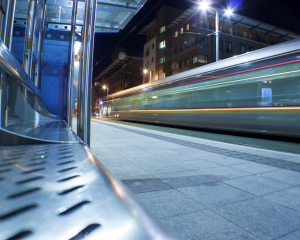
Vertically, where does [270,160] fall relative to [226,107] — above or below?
below

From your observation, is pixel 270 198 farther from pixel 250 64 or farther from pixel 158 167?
pixel 250 64

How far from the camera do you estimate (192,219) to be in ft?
6.09

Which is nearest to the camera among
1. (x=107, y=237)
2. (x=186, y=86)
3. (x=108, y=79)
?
(x=107, y=237)

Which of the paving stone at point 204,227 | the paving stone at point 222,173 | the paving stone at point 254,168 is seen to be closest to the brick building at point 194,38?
the paving stone at point 254,168

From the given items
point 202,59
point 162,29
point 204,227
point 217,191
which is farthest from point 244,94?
point 162,29

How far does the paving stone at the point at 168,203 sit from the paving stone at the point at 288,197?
0.89 meters

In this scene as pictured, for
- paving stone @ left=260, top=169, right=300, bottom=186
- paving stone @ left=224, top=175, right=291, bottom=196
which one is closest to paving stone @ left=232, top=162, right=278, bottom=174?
paving stone @ left=260, top=169, right=300, bottom=186

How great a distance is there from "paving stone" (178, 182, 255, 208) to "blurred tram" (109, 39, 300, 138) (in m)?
5.15

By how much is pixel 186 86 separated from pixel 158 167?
8.11 meters

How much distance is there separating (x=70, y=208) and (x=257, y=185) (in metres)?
2.85

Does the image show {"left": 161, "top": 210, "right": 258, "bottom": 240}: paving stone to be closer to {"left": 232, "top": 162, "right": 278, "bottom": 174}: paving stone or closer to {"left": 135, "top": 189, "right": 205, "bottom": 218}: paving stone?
{"left": 135, "top": 189, "right": 205, "bottom": 218}: paving stone

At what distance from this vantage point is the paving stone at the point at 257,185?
2600 millimetres

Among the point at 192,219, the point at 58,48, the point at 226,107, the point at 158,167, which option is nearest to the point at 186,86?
the point at 226,107

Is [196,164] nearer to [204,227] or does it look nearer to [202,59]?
[204,227]
